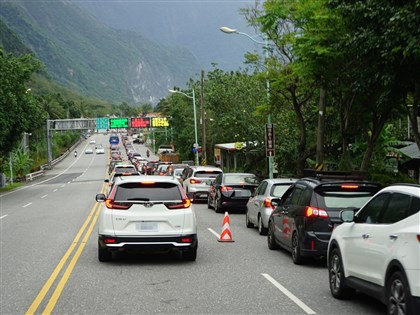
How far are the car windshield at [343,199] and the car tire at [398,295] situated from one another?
15.0 feet

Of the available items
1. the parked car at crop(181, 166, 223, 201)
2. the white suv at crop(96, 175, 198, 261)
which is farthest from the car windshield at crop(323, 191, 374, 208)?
the parked car at crop(181, 166, 223, 201)

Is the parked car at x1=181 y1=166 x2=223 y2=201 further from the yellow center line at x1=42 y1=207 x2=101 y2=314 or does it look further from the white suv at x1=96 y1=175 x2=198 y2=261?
the white suv at x1=96 y1=175 x2=198 y2=261

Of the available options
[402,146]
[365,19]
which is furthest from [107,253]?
[402,146]

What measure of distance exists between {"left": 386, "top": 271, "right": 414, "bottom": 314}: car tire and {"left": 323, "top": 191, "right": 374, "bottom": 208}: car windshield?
15.0ft

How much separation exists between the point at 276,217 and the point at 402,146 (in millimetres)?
23468

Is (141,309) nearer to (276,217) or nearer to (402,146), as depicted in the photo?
(276,217)

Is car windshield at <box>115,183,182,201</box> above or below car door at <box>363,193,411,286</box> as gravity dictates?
above

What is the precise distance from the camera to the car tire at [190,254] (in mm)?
12338

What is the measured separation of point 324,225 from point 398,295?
4.68m

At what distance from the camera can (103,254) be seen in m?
Answer: 12.4

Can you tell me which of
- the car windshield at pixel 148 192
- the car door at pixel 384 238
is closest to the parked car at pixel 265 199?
the car windshield at pixel 148 192

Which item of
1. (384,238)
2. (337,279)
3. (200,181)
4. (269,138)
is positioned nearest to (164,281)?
(337,279)

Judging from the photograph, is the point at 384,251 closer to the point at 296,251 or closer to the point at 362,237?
the point at 362,237

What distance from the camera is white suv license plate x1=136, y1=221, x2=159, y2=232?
11914mm
